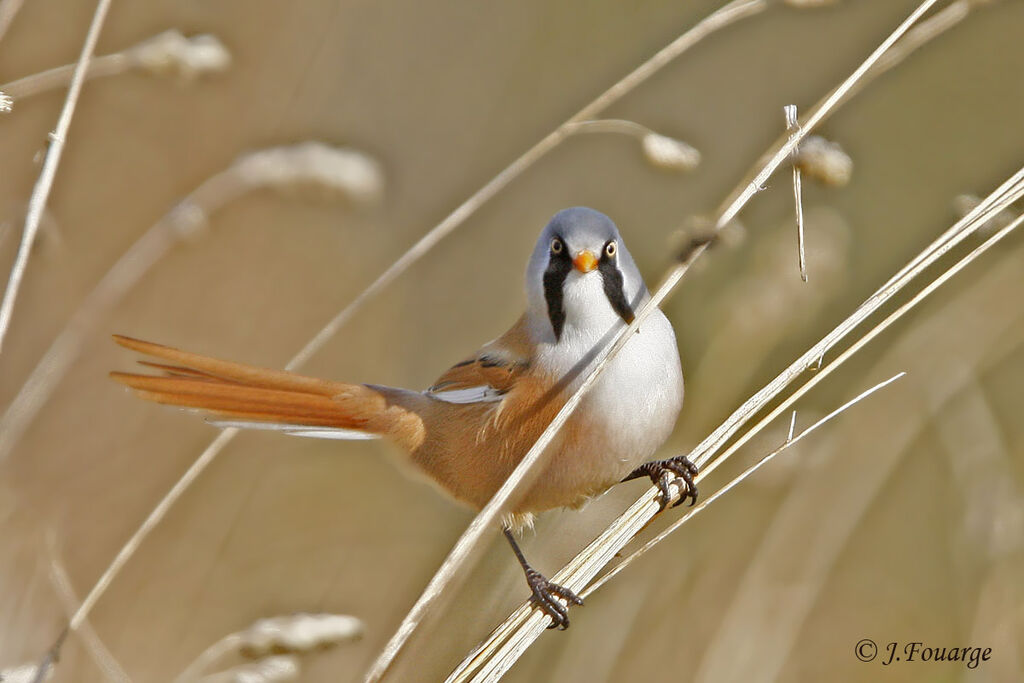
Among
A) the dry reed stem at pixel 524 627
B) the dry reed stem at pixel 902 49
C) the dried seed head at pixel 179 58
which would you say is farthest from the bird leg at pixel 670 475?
the dried seed head at pixel 179 58

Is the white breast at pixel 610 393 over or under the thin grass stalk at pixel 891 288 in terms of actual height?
over

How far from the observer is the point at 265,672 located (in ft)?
5.76

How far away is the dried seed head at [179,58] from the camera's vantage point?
188 cm

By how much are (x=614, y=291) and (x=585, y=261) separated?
11 cm

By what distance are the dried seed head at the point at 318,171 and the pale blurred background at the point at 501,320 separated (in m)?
0.05

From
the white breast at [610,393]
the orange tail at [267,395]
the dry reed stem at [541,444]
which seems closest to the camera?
the dry reed stem at [541,444]

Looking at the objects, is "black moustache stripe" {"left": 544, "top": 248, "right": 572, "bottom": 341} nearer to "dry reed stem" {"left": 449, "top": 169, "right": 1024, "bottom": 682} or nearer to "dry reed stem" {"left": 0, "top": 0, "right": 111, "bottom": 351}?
"dry reed stem" {"left": 449, "top": 169, "right": 1024, "bottom": 682}

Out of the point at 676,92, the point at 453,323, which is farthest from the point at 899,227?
the point at 453,323

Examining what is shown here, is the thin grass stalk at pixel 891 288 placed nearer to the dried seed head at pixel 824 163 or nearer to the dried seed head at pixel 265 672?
the dried seed head at pixel 824 163

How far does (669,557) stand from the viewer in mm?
2672

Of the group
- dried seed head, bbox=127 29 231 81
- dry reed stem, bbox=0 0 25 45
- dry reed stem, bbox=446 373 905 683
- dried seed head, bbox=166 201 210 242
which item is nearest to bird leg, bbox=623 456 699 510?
dry reed stem, bbox=446 373 905 683

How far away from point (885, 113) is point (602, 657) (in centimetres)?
270

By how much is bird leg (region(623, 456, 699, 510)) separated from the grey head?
39cm

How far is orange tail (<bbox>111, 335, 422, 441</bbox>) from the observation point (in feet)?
6.48
